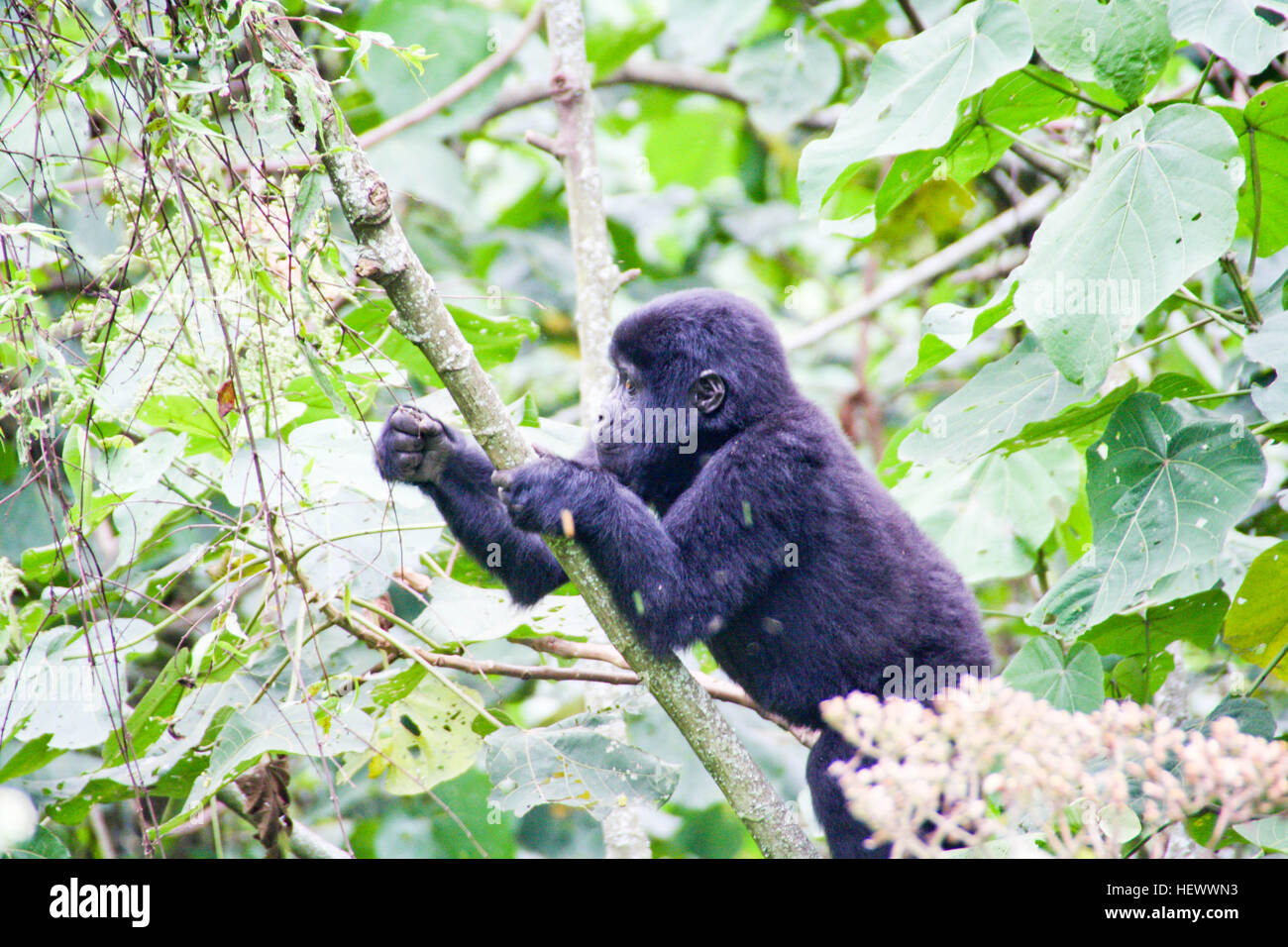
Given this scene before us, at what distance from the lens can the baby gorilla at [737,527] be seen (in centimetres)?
303

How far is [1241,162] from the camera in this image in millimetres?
2545

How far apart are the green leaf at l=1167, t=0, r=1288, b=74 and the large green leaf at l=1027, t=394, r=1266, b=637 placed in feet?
2.76

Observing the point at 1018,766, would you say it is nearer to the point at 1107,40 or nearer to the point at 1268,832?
the point at 1268,832

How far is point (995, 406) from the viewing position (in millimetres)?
3094

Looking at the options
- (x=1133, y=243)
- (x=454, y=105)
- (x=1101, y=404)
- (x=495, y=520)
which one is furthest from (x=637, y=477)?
(x=454, y=105)

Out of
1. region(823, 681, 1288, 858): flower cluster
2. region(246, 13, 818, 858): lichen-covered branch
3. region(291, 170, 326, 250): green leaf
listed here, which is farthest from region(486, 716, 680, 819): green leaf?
region(291, 170, 326, 250): green leaf

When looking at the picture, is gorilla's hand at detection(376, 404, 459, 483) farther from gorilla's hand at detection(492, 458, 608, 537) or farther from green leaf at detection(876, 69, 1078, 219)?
green leaf at detection(876, 69, 1078, 219)

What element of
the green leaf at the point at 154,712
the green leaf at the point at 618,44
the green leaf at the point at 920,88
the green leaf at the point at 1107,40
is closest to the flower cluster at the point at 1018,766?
the green leaf at the point at 920,88

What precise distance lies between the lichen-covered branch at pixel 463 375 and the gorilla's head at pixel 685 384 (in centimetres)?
94

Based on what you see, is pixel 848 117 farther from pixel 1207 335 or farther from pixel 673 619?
pixel 1207 335

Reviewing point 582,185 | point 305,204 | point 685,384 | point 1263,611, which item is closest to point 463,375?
point 305,204

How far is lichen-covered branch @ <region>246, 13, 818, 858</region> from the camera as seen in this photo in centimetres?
212

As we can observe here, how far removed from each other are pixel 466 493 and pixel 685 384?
0.81m
